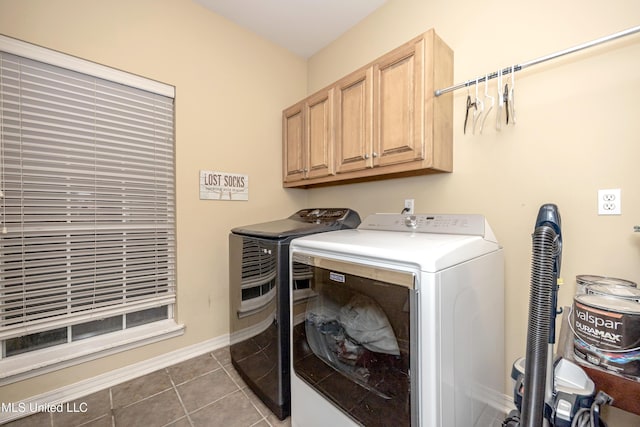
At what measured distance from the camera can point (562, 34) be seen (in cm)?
125

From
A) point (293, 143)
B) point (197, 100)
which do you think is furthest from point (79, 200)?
point (293, 143)

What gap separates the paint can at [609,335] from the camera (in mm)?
694

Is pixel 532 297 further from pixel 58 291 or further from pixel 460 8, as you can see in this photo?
pixel 58 291

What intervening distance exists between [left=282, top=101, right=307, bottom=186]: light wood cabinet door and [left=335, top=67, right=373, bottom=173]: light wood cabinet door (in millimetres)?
435

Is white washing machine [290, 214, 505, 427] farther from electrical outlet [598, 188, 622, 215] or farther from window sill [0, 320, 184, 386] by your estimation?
window sill [0, 320, 184, 386]

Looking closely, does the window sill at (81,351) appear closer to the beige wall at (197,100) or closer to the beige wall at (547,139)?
the beige wall at (197,100)

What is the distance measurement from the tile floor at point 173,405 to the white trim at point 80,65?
1.98 metres

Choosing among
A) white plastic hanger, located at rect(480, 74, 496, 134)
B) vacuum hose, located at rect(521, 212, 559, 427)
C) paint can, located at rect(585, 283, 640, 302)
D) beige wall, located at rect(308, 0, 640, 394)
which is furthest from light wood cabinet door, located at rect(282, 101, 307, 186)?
paint can, located at rect(585, 283, 640, 302)

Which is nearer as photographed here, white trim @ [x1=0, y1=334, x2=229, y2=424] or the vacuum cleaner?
the vacuum cleaner

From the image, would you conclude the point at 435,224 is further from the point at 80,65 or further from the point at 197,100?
the point at 80,65

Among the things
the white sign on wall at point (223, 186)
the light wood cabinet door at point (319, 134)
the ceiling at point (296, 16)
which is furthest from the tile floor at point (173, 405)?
the ceiling at point (296, 16)

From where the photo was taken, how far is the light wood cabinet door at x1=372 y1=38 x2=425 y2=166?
57.4 inches

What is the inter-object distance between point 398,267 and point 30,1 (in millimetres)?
2379

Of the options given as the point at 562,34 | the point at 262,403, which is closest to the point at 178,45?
the point at 562,34
